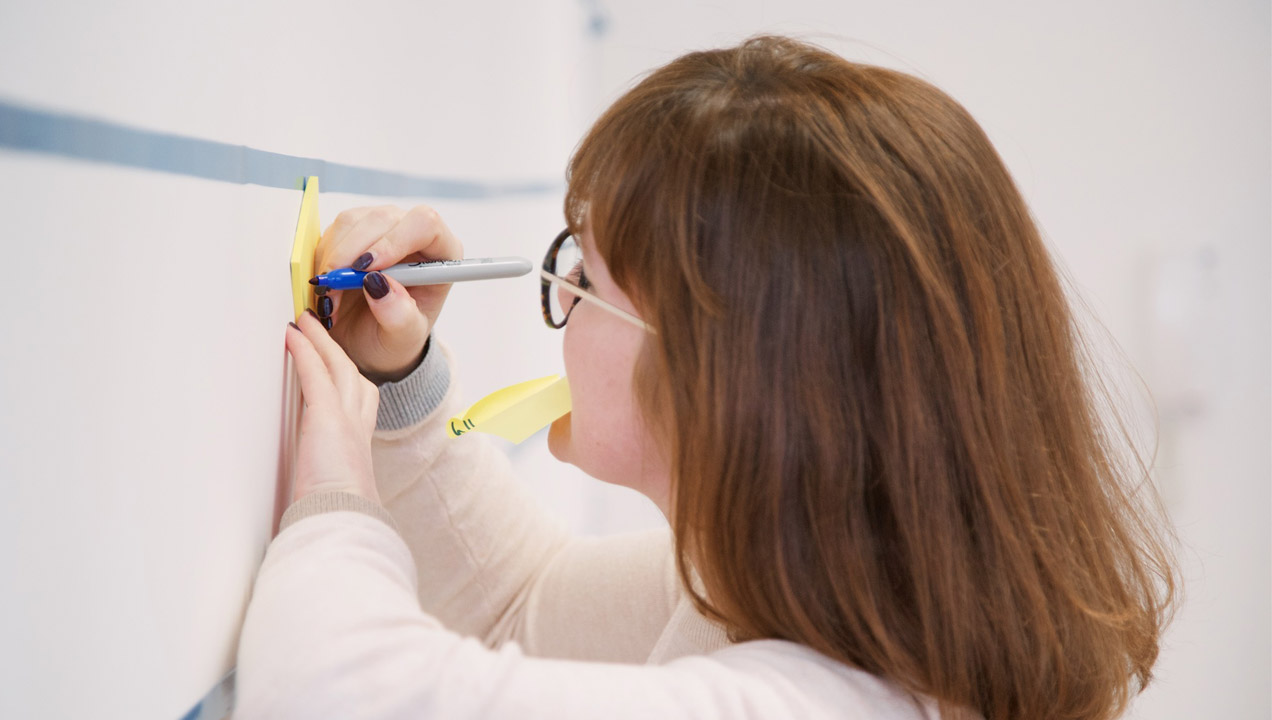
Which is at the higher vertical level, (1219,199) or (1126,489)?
(1219,199)

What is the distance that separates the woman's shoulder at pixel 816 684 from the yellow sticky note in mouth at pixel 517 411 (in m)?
0.22

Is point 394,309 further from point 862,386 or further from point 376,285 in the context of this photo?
point 862,386

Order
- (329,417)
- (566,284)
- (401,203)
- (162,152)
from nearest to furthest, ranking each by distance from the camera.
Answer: (162,152) → (329,417) → (566,284) → (401,203)

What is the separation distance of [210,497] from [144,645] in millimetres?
68

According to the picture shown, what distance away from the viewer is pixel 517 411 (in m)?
0.60

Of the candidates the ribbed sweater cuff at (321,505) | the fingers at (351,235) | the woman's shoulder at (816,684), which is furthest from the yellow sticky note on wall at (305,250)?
the woman's shoulder at (816,684)

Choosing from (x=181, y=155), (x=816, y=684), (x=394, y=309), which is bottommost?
(x=816, y=684)

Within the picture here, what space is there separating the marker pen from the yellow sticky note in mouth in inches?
3.4

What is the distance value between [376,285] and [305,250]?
41mm

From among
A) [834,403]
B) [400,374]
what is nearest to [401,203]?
[400,374]

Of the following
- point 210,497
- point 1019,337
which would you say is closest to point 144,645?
point 210,497

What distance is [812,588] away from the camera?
1.49 feet

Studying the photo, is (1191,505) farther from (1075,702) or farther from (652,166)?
(652,166)

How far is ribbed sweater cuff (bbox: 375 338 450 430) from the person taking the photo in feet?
1.93
